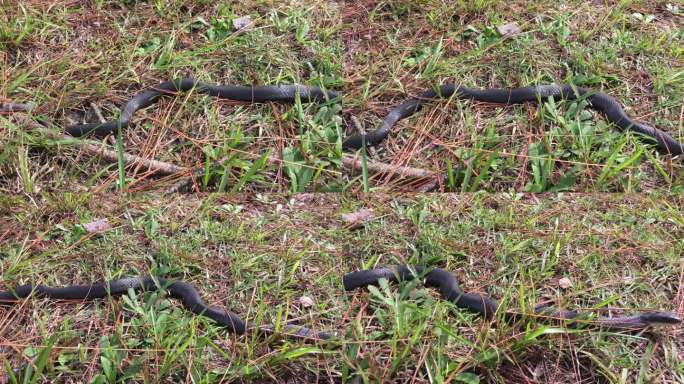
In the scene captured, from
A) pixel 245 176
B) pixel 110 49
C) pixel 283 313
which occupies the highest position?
pixel 110 49

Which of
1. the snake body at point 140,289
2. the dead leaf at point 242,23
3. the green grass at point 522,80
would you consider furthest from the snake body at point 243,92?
the snake body at point 140,289

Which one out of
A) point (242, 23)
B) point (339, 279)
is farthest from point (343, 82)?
point (339, 279)

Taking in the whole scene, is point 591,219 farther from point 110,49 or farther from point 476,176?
point 110,49

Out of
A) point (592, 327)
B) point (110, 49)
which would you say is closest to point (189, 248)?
point (110, 49)

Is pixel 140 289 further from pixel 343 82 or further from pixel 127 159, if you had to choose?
pixel 343 82

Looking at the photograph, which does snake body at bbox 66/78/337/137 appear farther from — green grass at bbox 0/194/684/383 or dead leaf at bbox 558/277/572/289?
dead leaf at bbox 558/277/572/289
